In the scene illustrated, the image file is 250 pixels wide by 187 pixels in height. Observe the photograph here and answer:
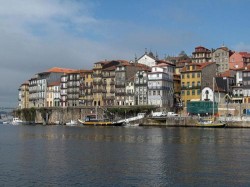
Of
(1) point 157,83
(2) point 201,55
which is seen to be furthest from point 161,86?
(2) point 201,55

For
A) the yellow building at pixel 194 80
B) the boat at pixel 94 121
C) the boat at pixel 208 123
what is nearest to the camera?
the boat at pixel 208 123

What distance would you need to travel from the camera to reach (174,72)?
140250mm

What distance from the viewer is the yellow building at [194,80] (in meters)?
123

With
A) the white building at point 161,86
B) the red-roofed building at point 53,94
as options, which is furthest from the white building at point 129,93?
the red-roofed building at point 53,94

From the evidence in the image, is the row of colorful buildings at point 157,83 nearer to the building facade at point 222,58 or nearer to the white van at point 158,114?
the building facade at point 222,58

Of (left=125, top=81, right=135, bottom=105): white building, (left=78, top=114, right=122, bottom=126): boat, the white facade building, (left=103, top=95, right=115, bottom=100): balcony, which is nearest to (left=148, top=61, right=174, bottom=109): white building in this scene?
(left=125, top=81, right=135, bottom=105): white building

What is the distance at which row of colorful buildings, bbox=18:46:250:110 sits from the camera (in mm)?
123500

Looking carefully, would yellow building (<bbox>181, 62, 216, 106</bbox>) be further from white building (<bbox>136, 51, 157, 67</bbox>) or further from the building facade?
white building (<bbox>136, 51, 157, 67</bbox>)

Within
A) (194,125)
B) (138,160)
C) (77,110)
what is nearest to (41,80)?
(77,110)

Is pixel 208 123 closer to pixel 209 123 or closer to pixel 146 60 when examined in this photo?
pixel 209 123

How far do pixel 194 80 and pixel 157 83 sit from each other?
10.3 m

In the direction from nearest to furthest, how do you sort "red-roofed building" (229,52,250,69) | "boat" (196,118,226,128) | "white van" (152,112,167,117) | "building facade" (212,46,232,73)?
"boat" (196,118,226,128) < "white van" (152,112,167,117) < "red-roofed building" (229,52,250,69) < "building facade" (212,46,232,73)

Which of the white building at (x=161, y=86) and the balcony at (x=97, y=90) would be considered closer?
the white building at (x=161, y=86)

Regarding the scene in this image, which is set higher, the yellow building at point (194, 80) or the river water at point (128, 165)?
the yellow building at point (194, 80)
